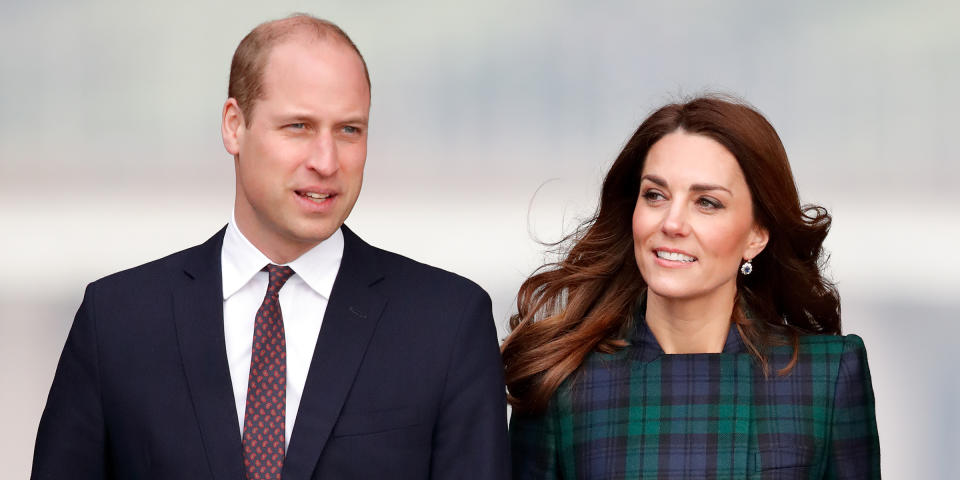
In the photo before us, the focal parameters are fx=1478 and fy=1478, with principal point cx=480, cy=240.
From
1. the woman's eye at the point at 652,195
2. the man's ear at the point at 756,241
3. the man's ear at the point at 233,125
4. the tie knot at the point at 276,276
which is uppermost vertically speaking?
the man's ear at the point at 233,125

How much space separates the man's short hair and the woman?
0.74 meters

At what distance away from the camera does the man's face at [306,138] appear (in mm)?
2469

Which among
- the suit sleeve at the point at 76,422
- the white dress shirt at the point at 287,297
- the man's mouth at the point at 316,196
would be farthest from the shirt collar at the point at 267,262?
the suit sleeve at the point at 76,422

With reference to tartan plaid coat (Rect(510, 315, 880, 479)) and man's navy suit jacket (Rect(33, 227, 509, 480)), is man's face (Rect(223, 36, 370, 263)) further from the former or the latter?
tartan plaid coat (Rect(510, 315, 880, 479))

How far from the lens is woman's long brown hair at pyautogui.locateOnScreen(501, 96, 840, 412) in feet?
9.80

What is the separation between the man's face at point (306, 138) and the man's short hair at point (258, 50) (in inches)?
0.5

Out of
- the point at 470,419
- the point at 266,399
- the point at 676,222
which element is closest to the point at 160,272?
the point at 266,399

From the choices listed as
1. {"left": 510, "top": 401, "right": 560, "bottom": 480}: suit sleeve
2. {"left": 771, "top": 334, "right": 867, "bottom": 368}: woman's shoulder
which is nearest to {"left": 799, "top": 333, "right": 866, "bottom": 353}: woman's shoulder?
{"left": 771, "top": 334, "right": 867, "bottom": 368}: woman's shoulder

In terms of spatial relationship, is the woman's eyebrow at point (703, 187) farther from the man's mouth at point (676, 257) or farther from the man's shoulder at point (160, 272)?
the man's shoulder at point (160, 272)

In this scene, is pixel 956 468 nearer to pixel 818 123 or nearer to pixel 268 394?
pixel 818 123

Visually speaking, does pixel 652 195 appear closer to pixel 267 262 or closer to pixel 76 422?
pixel 267 262

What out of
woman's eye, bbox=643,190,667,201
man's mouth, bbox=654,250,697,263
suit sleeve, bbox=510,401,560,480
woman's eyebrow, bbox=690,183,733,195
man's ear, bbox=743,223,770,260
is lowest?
suit sleeve, bbox=510,401,560,480

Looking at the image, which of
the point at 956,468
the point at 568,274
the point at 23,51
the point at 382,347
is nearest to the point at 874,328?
the point at 956,468

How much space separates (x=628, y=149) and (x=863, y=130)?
5.61ft
